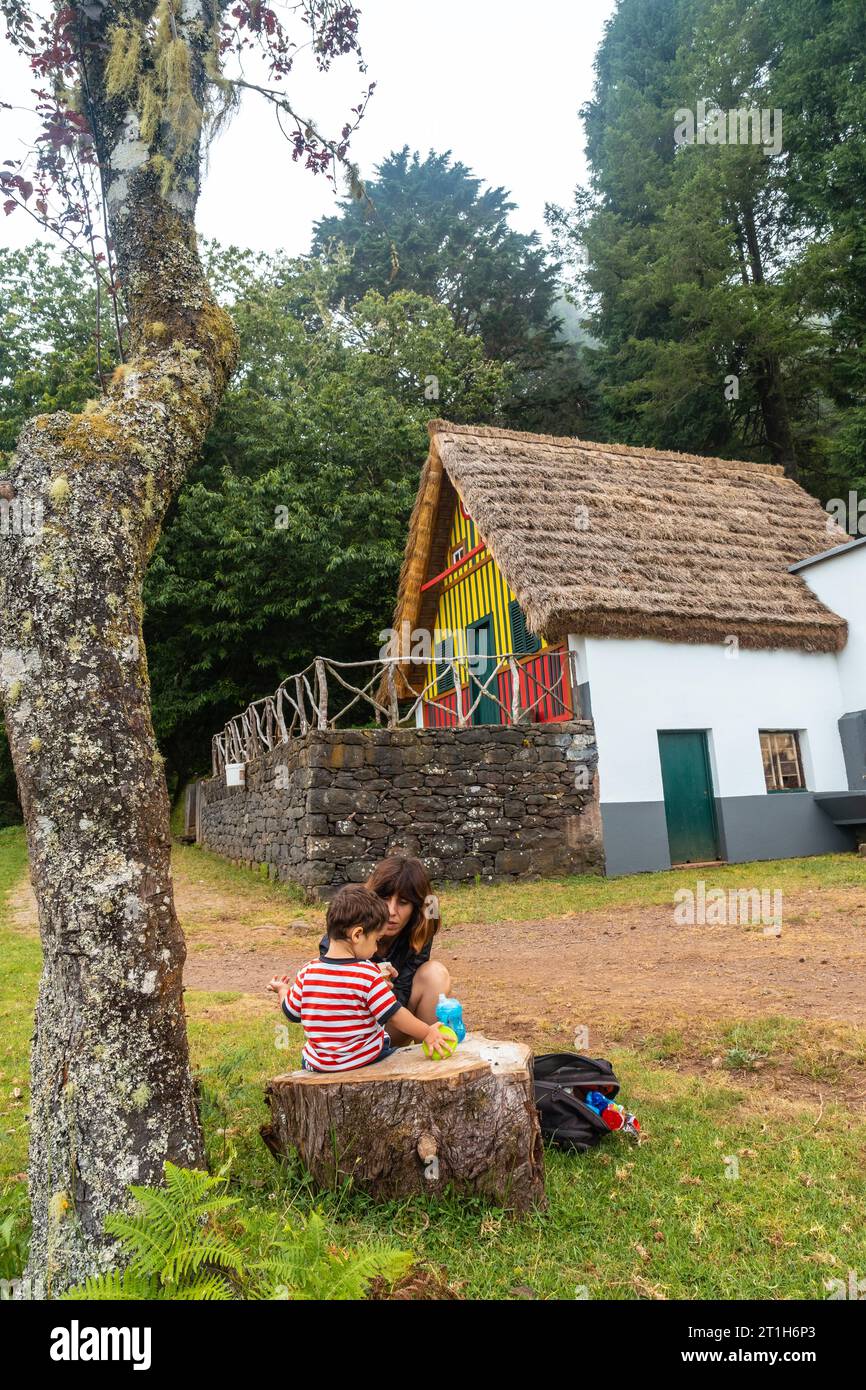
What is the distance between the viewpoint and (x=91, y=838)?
266 centimetres

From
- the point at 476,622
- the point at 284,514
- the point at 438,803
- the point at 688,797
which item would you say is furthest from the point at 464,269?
the point at 438,803

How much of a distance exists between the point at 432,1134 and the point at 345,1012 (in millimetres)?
486

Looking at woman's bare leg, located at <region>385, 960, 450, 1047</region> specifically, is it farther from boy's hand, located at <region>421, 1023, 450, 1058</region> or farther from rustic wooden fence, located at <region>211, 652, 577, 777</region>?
rustic wooden fence, located at <region>211, 652, 577, 777</region>

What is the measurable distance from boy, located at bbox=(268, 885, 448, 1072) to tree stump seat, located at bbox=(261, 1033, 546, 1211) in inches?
6.4

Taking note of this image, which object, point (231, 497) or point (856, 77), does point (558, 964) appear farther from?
point (856, 77)

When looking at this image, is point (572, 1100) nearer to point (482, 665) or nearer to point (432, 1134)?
point (432, 1134)

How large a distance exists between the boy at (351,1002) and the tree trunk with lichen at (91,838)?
550 millimetres

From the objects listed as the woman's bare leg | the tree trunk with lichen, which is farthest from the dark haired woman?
Result: the tree trunk with lichen

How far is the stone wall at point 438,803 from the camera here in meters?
10.6

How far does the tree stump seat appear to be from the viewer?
3.00m

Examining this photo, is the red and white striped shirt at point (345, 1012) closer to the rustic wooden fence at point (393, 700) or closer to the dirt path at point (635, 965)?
the dirt path at point (635, 965)

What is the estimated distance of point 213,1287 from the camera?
2.23 meters

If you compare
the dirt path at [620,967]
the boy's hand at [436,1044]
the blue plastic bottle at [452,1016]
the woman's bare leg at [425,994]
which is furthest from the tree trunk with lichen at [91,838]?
the dirt path at [620,967]

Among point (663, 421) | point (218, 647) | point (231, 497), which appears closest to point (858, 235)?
point (663, 421)
